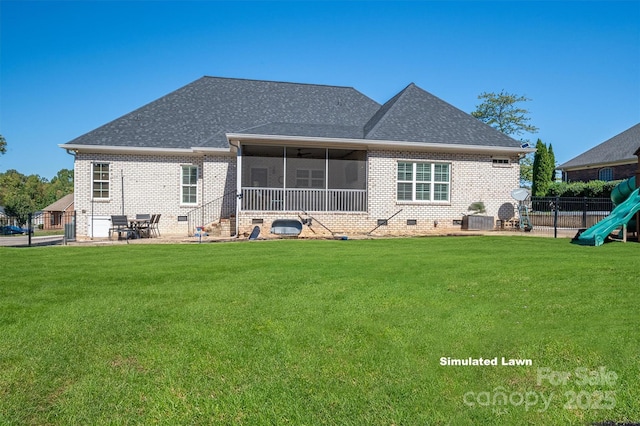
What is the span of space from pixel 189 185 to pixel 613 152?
3462 cm

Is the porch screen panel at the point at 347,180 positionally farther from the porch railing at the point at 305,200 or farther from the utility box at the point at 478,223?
the utility box at the point at 478,223

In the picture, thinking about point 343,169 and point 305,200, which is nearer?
point 305,200

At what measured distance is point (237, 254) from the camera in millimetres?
11094

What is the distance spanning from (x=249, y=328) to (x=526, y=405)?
2.77 meters

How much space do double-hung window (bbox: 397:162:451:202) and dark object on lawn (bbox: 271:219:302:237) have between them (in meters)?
4.69

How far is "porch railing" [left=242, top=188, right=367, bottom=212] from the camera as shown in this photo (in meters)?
18.8

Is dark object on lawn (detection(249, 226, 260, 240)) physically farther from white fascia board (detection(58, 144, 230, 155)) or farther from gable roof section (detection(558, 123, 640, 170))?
gable roof section (detection(558, 123, 640, 170))

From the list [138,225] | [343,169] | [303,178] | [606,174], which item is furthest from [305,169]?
[606,174]

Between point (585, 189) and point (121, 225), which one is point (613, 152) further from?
point (121, 225)

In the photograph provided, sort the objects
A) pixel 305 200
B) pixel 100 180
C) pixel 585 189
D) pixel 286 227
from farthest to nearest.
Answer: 1. pixel 585 189
2. pixel 100 180
3. pixel 305 200
4. pixel 286 227

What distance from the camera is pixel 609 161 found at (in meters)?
37.2

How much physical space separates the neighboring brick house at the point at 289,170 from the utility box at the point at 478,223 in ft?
1.86

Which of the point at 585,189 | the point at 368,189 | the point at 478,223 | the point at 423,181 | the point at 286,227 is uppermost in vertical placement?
the point at 585,189

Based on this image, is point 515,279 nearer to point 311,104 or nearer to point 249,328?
point 249,328
